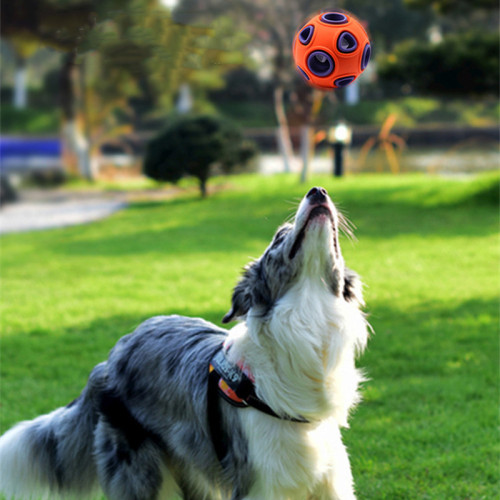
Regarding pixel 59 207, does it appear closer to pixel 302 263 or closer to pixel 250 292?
pixel 250 292

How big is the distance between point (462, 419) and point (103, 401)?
2613 mm

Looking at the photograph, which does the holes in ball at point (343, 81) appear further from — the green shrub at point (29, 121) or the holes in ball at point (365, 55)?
the green shrub at point (29, 121)

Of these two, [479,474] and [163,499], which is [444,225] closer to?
[479,474]

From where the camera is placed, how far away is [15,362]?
618 centimetres

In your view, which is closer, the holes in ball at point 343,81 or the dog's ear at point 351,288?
the dog's ear at point 351,288

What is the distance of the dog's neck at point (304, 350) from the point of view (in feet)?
8.95

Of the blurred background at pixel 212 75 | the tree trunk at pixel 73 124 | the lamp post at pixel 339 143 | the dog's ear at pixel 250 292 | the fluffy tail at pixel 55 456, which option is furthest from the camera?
the tree trunk at pixel 73 124

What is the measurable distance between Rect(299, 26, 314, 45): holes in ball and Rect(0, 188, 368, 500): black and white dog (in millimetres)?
1071

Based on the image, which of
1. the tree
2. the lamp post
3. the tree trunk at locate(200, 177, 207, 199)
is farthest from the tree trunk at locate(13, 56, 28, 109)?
the lamp post

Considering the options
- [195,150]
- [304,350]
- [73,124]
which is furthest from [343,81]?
[73,124]

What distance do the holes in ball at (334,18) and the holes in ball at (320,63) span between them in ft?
0.59

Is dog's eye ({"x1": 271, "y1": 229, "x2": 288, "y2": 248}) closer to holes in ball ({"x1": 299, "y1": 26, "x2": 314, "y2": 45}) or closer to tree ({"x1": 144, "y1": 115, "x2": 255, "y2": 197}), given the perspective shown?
holes in ball ({"x1": 299, "y1": 26, "x2": 314, "y2": 45})

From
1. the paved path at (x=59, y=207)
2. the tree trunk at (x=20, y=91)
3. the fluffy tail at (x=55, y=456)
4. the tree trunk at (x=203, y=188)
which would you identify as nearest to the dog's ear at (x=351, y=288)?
the fluffy tail at (x=55, y=456)

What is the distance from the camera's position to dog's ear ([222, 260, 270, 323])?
280 cm
